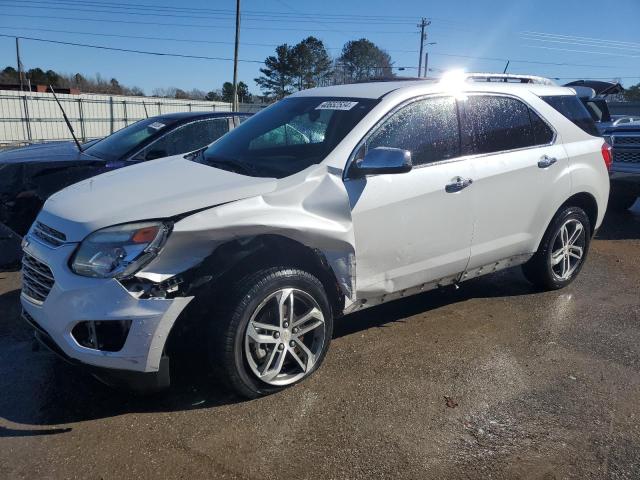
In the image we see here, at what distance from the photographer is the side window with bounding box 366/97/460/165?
3.58 metres

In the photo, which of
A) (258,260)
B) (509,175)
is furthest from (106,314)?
(509,175)

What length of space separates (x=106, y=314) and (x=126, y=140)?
390 centimetres

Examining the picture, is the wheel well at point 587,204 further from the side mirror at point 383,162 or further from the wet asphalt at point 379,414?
the side mirror at point 383,162

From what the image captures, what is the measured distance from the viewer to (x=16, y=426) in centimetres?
285

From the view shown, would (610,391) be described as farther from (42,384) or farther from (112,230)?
(42,384)

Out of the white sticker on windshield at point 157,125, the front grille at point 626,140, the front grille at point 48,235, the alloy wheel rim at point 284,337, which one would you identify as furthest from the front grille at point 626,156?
the front grille at point 48,235

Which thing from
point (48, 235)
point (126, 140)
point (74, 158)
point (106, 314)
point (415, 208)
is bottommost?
point (106, 314)

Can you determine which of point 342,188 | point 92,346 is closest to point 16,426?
point 92,346

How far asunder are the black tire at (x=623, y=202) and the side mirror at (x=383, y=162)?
7.91 m

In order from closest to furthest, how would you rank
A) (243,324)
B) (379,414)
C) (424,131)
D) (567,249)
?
(243,324)
(379,414)
(424,131)
(567,249)

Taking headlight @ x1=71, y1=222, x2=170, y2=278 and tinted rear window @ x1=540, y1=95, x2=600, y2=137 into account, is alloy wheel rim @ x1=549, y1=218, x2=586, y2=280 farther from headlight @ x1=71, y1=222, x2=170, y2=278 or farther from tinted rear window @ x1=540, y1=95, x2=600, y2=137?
headlight @ x1=71, y1=222, x2=170, y2=278

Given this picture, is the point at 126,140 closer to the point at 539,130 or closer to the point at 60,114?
the point at 539,130

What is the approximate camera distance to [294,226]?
3031 mm

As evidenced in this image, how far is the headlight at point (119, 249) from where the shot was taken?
2.68m
